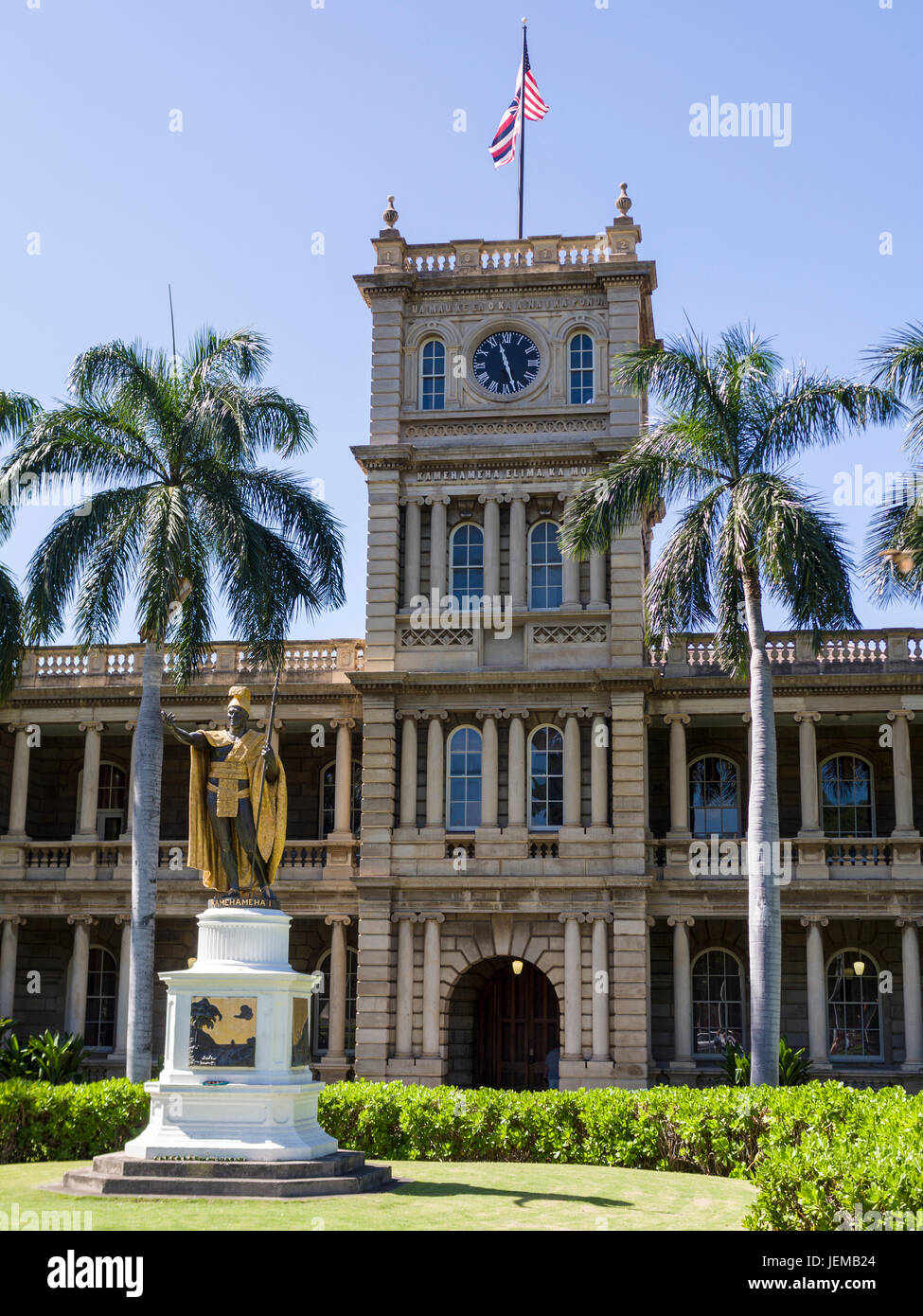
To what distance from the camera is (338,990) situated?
29.2 m

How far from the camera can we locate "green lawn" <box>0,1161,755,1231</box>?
12375 mm

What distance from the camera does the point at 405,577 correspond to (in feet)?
97.0

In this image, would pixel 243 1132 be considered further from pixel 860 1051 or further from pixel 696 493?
pixel 860 1051

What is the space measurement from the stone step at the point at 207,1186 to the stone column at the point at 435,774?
14.3 metres

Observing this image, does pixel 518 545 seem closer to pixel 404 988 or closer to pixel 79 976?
pixel 404 988

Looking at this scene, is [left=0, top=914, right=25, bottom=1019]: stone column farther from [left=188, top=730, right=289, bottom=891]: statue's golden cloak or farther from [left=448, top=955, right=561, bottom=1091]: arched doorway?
[left=188, top=730, right=289, bottom=891]: statue's golden cloak

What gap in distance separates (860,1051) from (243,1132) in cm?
Result: 1815

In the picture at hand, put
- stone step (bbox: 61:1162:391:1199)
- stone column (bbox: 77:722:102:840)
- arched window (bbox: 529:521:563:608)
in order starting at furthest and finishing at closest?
stone column (bbox: 77:722:102:840) < arched window (bbox: 529:521:563:608) < stone step (bbox: 61:1162:391:1199)

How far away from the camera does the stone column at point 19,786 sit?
3112cm

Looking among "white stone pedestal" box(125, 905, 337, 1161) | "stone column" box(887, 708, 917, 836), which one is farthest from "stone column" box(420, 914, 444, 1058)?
"white stone pedestal" box(125, 905, 337, 1161)

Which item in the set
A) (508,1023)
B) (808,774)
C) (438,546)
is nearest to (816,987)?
(808,774)

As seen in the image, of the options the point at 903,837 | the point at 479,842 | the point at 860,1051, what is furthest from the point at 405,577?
the point at 860,1051

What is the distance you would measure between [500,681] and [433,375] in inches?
261

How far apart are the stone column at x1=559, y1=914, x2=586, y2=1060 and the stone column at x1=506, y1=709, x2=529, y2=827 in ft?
6.66
